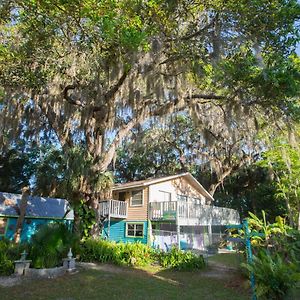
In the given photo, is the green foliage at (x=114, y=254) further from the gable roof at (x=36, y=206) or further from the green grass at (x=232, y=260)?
Answer: the gable roof at (x=36, y=206)

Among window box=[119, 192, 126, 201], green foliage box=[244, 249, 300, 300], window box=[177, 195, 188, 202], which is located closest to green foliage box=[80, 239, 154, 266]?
green foliage box=[244, 249, 300, 300]

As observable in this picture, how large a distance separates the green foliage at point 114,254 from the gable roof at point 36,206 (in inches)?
180

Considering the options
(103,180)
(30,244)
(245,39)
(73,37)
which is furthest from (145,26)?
(30,244)

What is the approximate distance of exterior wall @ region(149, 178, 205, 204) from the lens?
18.2 m

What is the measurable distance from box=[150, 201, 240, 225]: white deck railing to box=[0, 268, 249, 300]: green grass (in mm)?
6662

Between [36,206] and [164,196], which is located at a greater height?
[164,196]

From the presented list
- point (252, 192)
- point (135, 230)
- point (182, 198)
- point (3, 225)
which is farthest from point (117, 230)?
point (252, 192)

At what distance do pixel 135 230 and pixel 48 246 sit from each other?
32.1 ft

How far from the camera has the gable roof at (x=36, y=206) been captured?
16.0 meters

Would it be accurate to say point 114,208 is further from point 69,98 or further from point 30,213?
point 69,98

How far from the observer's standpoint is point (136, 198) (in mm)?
18375

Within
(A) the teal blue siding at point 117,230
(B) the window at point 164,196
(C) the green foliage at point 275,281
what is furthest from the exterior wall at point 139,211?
(C) the green foliage at point 275,281

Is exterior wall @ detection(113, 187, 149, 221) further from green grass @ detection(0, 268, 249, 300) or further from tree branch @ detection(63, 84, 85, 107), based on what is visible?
green grass @ detection(0, 268, 249, 300)

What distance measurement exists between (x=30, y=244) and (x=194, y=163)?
1673 centimetres
